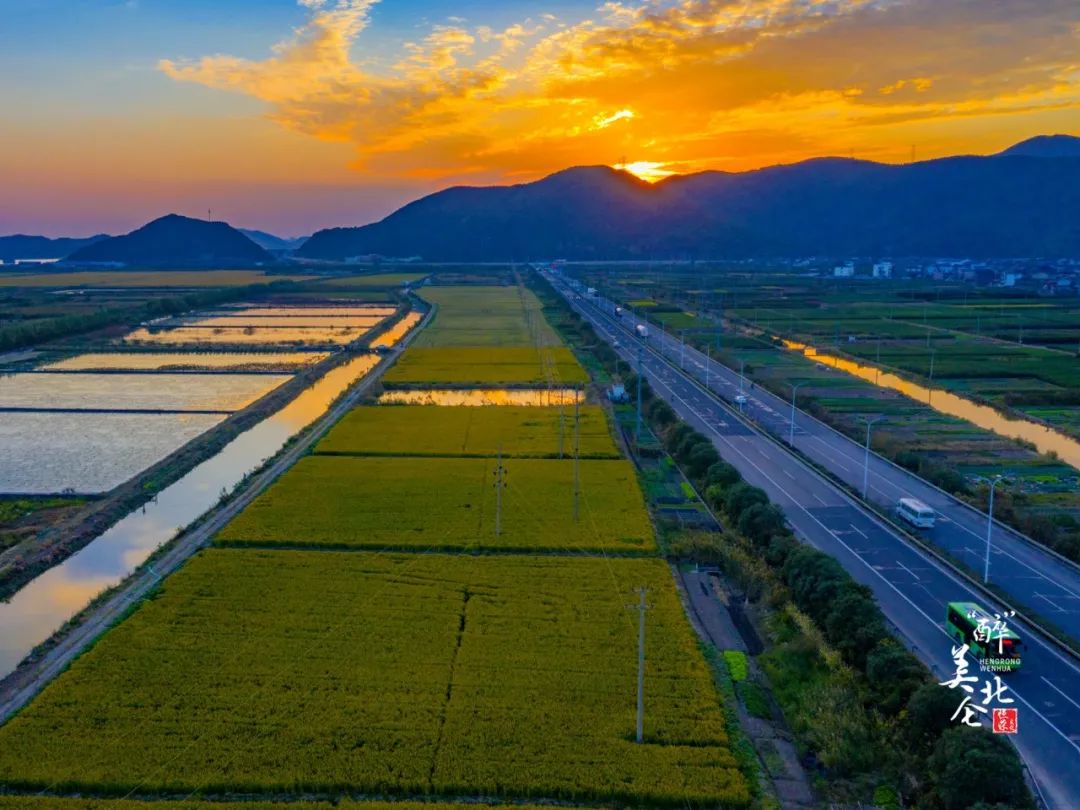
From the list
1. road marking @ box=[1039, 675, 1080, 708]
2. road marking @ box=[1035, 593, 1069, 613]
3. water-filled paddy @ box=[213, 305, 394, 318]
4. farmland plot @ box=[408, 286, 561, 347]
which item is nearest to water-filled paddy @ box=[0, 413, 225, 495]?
farmland plot @ box=[408, 286, 561, 347]

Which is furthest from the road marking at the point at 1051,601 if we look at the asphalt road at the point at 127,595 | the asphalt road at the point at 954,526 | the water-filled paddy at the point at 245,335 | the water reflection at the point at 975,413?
the water-filled paddy at the point at 245,335

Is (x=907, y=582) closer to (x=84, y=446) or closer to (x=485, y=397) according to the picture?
(x=485, y=397)

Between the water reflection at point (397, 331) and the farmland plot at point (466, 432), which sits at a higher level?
the water reflection at point (397, 331)

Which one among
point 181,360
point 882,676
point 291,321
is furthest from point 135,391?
point 882,676

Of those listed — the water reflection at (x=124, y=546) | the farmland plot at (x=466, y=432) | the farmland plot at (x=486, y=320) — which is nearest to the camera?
the water reflection at (x=124, y=546)

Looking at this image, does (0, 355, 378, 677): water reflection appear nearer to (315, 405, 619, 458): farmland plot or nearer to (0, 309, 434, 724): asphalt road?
(0, 309, 434, 724): asphalt road

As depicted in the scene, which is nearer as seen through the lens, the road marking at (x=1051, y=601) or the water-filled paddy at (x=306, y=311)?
the road marking at (x=1051, y=601)

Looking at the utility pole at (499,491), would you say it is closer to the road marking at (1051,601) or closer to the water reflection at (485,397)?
the water reflection at (485,397)

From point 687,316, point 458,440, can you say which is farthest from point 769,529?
point 687,316
